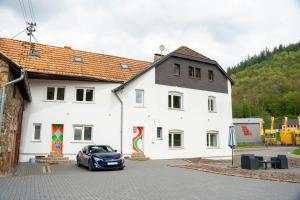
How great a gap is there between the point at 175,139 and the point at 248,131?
39.2 meters

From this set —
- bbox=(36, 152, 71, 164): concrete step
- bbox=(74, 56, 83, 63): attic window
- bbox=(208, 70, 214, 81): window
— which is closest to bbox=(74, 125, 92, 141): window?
bbox=(36, 152, 71, 164): concrete step

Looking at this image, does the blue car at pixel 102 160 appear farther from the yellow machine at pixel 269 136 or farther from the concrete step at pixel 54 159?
the yellow machine at pixel 269 136

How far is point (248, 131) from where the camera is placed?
191ft

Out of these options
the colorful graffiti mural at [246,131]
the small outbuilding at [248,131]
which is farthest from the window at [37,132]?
the colorful graffiti mural at [246,131]

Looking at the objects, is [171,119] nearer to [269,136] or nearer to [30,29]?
[30,29]

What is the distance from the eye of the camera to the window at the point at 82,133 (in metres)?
20.3

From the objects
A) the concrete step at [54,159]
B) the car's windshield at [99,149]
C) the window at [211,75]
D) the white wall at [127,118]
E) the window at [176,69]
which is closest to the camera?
the car's windshield at [99,149]

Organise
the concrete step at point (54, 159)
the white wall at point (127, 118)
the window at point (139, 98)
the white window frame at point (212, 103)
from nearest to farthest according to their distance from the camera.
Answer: the concrete step at point (54, 159), the white wall at point (127, 118), the window at point (139, 98), the white window frame at point (212, 103)

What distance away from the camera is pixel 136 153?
69.4 ft

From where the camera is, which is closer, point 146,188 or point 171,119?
point 146,188

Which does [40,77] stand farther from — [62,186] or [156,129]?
[62,186]

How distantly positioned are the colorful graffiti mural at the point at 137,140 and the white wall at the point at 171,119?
345 mm

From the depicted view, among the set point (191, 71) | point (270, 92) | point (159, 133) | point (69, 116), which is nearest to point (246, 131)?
point (191, 71)

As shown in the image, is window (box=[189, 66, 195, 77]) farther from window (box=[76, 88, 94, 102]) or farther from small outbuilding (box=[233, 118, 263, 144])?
small outbuilding (box=[233, 118, 263, 144])
